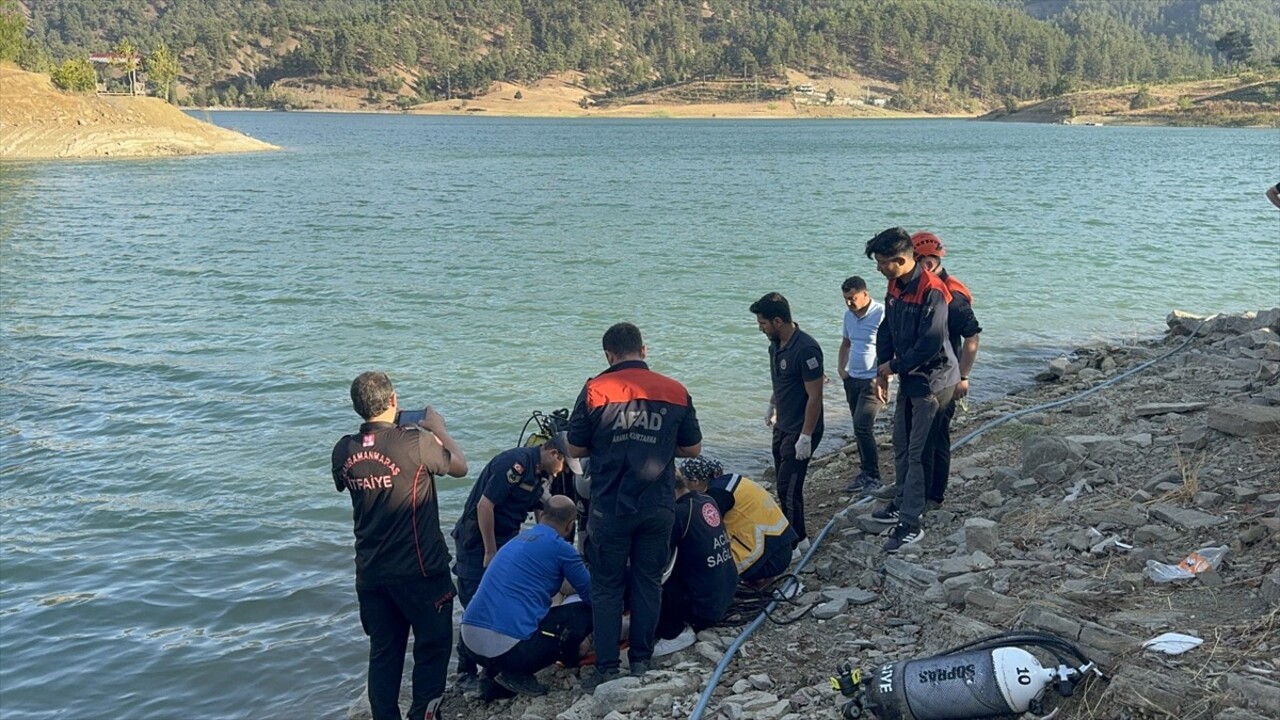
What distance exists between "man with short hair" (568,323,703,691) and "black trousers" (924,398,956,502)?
2.18 metres

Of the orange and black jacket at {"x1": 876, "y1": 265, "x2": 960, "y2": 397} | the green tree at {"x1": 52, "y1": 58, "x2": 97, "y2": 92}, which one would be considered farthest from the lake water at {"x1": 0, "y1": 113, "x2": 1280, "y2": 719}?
the green tree at {"x1": 52, "y1": 58, "x2": 97, "y2": 92}

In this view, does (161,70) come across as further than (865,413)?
Yes

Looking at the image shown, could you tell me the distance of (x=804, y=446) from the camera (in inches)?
299

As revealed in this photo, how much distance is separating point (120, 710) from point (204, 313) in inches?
576

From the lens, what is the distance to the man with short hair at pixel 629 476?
575 cm

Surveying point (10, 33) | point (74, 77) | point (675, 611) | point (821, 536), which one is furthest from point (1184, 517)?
point (10, 33)

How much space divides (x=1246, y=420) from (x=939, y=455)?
7.19 ft

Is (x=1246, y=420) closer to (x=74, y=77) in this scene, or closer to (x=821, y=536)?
(x=821, y=536)

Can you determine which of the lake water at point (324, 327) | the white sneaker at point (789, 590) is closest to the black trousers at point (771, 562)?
the white sneaker at point (789, 590)

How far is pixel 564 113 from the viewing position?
184m

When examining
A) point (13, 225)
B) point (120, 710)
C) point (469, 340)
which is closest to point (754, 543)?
point (120, 710)

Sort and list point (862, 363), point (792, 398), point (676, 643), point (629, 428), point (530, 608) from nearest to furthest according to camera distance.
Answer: point (629, 428), point (530, 608), point (676, 643), point (792, 398), point (862, 363)

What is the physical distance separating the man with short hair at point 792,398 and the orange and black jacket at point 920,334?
603 mm

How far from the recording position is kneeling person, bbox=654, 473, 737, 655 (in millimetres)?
6453
